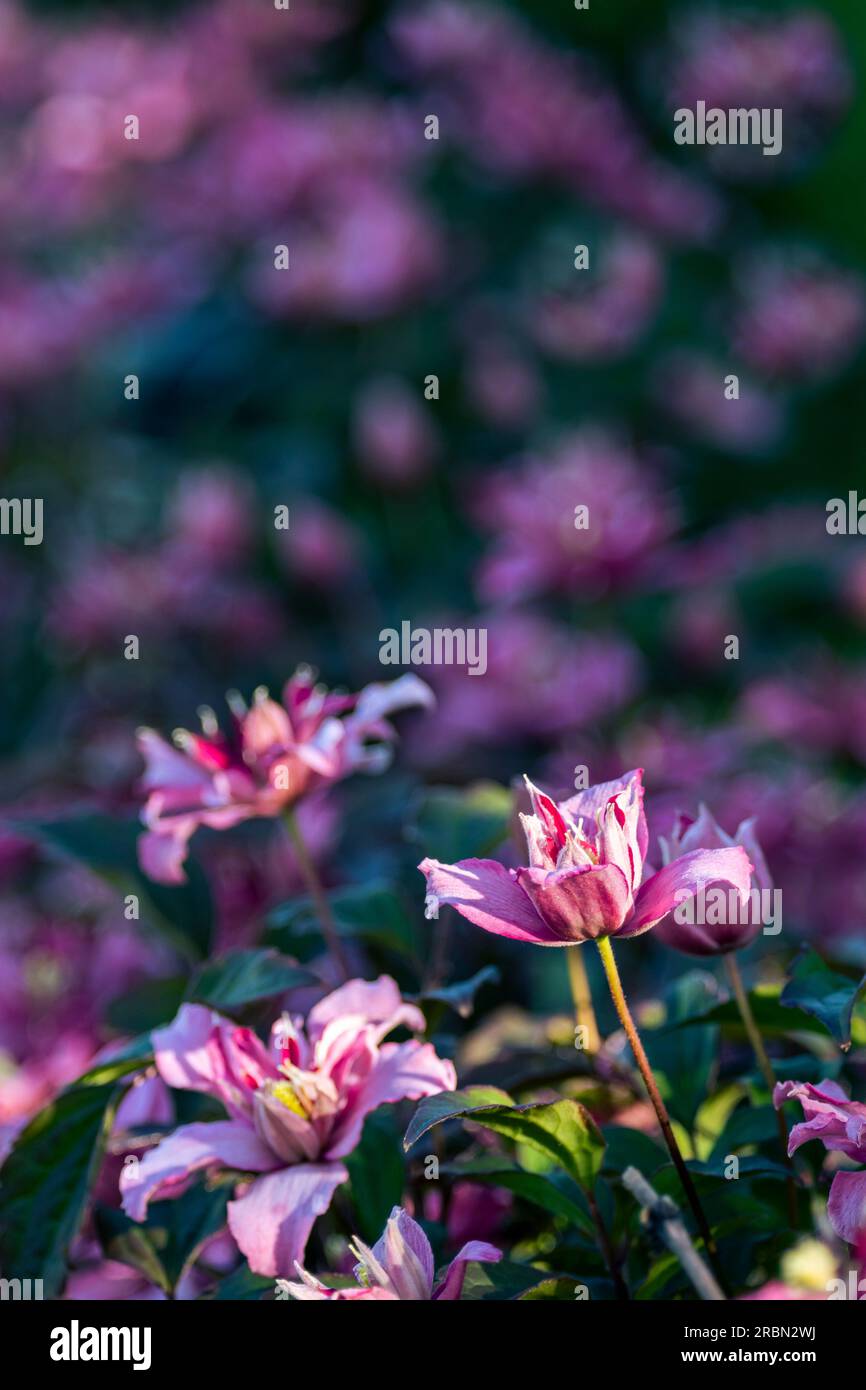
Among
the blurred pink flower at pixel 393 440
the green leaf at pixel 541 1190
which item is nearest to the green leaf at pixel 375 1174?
the green leaf at pixel 541 1190

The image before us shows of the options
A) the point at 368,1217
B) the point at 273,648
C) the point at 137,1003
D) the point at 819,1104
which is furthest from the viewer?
the point at 273,648

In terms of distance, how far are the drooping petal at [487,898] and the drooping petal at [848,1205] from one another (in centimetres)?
12

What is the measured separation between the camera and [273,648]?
1932mm

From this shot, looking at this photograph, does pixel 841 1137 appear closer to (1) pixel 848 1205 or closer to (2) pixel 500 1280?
(1) pixel 848 1205

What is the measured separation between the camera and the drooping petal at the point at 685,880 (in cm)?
52

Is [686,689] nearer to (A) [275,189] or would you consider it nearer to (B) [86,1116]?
(A) [275,189]

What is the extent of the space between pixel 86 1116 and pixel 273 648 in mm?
1318

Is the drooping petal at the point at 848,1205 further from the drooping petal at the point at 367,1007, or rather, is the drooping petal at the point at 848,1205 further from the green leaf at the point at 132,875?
the green leaf at the point at 132,875

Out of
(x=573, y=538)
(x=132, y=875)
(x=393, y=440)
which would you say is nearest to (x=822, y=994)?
(x=132, y=875)

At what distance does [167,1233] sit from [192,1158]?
85 millimetres

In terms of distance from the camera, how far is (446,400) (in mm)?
2514

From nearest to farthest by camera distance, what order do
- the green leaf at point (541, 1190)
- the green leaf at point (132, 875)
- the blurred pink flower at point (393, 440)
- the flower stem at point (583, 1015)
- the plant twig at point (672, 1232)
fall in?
the plant twig at point (672, 1232) → the green leaf at point (541, 1190) → the flower stem at point (583, 1015) → the green leaf at point (132, 875) → the blurred pink flower at point (393, 440)

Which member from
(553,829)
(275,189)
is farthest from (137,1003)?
(275,189)

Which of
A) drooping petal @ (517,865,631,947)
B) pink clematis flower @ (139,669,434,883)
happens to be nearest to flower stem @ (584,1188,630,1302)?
drooping petal @ (517,865,631,947)
